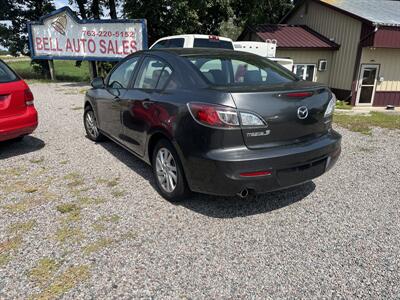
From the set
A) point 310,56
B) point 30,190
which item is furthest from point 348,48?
point 30,190

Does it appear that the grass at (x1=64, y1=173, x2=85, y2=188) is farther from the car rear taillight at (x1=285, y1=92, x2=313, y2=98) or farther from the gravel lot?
the car rear taillight at (x1=285, y1=92, x2=313, y2=98)

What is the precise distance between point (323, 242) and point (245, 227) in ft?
2.37

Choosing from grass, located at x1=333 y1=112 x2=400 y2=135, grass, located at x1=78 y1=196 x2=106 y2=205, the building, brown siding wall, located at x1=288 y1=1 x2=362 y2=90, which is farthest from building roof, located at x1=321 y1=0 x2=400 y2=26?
grass, located at x1=78 y1=196 x2=106 y2=205

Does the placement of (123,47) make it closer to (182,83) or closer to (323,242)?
(182,83)

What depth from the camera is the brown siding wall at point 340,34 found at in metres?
14.9

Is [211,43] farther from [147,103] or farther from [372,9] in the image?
[372,9]

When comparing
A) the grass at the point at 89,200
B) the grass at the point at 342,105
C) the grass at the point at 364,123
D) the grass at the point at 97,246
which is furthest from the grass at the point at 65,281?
the grass at the point at 342,105

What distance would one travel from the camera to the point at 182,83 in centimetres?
330

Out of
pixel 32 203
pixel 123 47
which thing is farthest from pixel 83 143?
pixel 123 47

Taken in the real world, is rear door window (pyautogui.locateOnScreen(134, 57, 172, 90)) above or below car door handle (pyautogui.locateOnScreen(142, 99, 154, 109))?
above

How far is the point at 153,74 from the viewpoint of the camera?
12.7 feet

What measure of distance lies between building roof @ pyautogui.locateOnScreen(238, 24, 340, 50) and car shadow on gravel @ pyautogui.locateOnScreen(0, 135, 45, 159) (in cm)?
1202

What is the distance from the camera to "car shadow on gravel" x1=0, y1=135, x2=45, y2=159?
5297 mm

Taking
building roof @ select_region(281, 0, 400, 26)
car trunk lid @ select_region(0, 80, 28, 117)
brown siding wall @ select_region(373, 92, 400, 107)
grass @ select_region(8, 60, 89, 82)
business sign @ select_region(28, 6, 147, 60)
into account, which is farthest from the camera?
grass @ select_region(8, 60, 89, 82)
